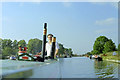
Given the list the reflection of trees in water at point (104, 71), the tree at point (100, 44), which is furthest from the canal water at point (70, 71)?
the tree at point (100, 44)

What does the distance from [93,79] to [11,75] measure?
26.3ft

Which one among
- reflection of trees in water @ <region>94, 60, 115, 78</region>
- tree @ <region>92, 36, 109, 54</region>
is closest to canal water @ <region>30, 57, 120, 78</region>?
reflection of trees in water @ <region>94, 60, 115, 78</region>

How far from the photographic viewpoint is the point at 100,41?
87.9 meters

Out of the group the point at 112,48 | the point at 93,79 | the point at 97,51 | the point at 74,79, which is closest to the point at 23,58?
the point at 74,79

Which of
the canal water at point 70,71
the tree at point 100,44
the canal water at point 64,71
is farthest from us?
the tree at point 100,44

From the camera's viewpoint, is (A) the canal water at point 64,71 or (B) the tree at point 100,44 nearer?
(A) the canal water at point 64,71

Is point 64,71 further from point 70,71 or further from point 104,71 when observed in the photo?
point 104,71

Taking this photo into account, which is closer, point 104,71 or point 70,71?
point 70,71

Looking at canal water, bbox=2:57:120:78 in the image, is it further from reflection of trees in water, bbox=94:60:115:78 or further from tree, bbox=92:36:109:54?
tree, bbox=92:36:109:54

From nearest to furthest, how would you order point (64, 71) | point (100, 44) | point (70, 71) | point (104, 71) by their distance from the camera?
point (64, 71)
point (70, 71)
point (104, 71)
point (100, 44)

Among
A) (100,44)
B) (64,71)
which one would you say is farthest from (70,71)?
(100,44)

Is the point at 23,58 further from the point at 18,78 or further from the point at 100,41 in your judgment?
the point at 100,41

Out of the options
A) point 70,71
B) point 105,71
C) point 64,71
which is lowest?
point 105,71

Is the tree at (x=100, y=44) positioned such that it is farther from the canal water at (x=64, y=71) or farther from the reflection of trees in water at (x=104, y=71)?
the canal water at (x=64, y=71)
